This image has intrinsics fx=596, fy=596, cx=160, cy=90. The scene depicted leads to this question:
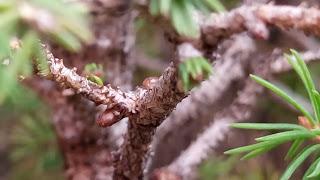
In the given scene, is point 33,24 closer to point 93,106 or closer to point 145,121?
point 145,121

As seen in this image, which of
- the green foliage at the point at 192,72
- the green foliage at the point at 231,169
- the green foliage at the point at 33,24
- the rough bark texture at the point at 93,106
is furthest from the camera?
the green foliage at the point at 231,169

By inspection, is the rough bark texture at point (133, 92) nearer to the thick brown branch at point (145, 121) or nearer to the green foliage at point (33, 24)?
the thick brown branch at point (145, 121)

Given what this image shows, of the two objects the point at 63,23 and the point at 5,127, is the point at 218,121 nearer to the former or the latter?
the point at 63,23

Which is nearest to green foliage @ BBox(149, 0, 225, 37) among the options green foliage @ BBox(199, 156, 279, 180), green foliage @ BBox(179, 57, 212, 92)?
green foliage @ BBox(179, 57, 212, 92)

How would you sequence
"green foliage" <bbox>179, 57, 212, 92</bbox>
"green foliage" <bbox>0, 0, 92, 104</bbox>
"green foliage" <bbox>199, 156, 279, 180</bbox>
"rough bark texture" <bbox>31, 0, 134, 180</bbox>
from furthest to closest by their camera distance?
"green foliage" <bbox>199, 156, 279, 180</bbox> < "rough bark texture" <bbox>31, 0, 134, 180</bbox> < "green foliage" <bbox>179, 57, 212, 92</bbox> < "green foliage" <bbox>0, 0, 92, 104</bbox>

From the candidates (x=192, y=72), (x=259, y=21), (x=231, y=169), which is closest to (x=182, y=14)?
(x=192, y=72)

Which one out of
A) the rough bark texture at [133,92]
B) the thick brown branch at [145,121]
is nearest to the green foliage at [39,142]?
the rough bark texture at [133,92]

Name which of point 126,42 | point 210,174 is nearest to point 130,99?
point 126,42

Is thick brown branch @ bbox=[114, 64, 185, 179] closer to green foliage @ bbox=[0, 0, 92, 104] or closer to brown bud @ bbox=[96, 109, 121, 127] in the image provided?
brown bud @ bbox=[96, 109, 121, 127]
